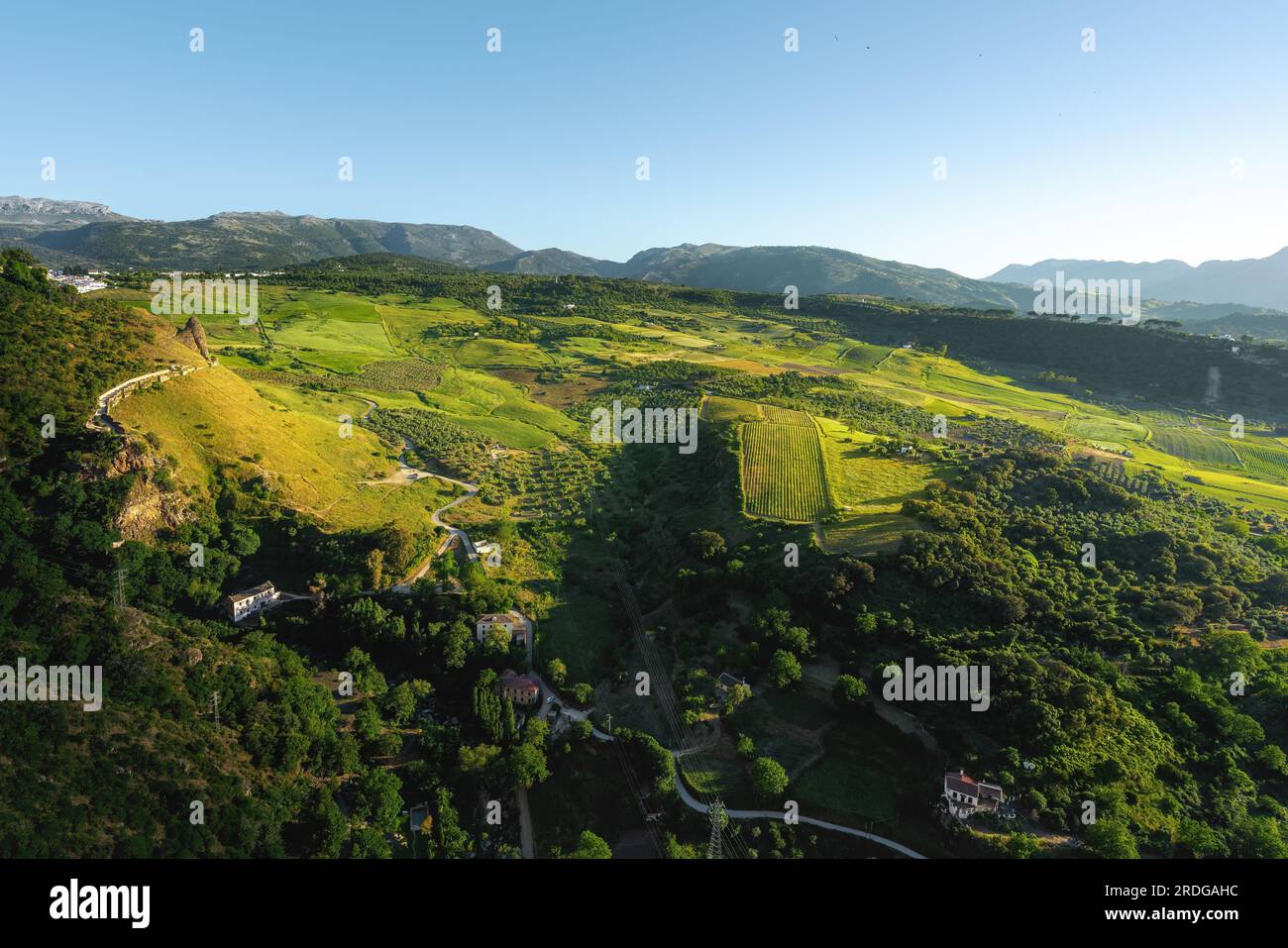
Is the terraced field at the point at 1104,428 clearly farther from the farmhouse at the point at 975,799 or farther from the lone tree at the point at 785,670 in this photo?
the farmhouse at the point at 975,799

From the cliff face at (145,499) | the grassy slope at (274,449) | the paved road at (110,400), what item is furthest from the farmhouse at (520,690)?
the paved road at (110,400)

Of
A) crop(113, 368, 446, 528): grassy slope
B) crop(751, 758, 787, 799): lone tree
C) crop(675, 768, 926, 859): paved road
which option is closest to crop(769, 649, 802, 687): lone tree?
crop(751, 758, 787, 799): lone tree

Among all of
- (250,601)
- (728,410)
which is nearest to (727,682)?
(250,601)

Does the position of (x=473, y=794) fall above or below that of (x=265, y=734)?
below

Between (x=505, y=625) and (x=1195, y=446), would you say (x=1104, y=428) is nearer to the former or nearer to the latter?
(x=1195, y=446)

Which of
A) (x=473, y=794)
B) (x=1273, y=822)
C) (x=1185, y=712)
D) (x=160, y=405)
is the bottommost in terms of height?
(x=473, y=794)

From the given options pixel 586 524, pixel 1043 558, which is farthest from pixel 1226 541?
pixel 586 524
